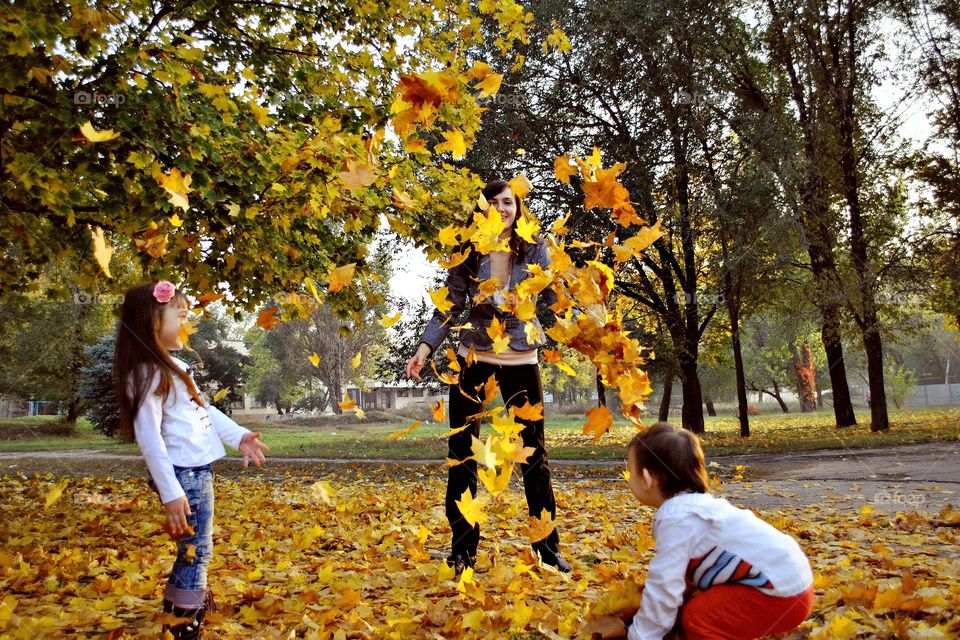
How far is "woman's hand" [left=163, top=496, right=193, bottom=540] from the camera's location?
8.12 ft

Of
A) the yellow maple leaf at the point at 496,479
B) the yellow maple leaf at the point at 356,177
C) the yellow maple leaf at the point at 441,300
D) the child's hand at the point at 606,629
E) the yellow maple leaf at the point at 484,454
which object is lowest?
the child's hand at the point at 606,629

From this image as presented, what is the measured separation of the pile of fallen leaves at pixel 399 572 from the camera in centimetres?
262

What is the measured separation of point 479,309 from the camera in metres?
3.35

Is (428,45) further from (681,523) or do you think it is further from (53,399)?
(53,399)

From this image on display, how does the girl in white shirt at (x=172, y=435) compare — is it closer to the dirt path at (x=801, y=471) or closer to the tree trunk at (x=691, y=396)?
the dirt path at (x=801, y=471)

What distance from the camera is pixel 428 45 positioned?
7.14 metres

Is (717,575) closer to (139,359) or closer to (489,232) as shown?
(489,232)

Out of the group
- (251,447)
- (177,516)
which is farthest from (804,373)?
(177,516)

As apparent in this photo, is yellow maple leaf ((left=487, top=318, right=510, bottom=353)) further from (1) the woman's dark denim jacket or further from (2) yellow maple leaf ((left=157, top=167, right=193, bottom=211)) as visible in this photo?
(2) yellow maple leaf ((left=157, top=167, right=193, bottom=211))

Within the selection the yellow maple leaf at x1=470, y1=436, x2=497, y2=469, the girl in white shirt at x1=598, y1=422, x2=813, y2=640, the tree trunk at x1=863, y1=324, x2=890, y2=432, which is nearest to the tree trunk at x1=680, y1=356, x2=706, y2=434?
the tree trunk at x1=863, y1=324, x2=890, y2=432

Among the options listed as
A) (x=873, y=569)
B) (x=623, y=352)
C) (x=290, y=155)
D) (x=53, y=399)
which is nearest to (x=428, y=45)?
(x=290, y=155)

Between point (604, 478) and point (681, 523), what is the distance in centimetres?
687

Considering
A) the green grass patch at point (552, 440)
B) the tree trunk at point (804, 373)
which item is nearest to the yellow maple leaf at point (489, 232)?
the green grass patch at point (552, 440)

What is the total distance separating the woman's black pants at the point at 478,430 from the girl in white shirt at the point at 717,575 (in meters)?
1.22
